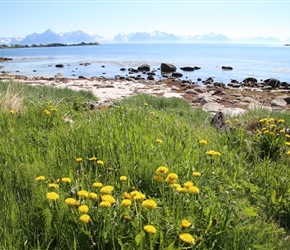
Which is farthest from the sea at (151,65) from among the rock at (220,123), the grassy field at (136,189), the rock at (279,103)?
the grassy field at (136,189)

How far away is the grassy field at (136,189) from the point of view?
2.10m

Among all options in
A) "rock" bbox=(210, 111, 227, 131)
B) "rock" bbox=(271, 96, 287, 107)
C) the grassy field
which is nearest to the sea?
"rock" bbox=(271, 96, 287, 107)

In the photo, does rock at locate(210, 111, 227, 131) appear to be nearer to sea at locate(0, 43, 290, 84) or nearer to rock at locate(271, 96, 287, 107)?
sea at locate(0, 43, 290, 84)

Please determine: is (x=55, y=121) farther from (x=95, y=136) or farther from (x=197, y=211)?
(x=197, y=211)

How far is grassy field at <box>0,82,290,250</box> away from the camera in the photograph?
2096 mm

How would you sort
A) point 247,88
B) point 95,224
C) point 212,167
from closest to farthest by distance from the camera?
point 95,224 → point 212,167 → point 247,88

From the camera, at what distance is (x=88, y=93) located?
12.7m

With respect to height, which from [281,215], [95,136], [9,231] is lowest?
[281,215]

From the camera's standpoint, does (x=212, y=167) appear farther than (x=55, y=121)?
No

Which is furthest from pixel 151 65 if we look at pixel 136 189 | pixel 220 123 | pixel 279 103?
pixel 136 189

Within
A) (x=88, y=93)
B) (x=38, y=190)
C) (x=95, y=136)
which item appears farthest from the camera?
(x=88, y=93)

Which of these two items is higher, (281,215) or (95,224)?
(95,224)

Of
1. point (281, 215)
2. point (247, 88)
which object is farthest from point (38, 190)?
point (247, 88)

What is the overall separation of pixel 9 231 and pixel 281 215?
2409mm
